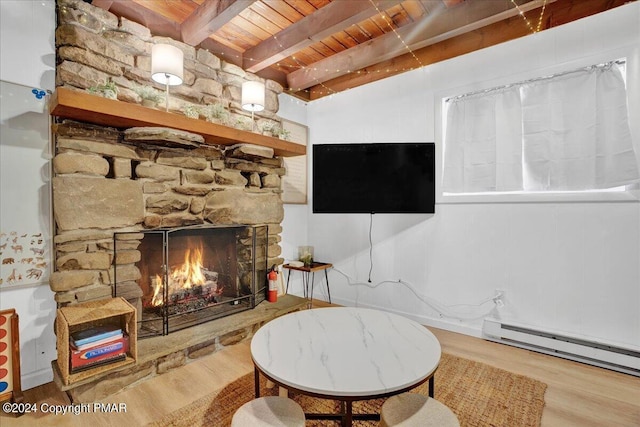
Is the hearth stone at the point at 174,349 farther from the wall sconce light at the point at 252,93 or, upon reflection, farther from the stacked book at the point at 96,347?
the wall sconce light at the point at 252,93

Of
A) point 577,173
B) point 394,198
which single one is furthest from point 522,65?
point 394,198

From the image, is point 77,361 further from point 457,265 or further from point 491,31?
point 491,31

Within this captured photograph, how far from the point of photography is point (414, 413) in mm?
1197

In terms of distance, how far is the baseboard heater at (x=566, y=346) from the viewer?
2102mm

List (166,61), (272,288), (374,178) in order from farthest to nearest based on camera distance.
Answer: (272,288), (374,178), (166,61)

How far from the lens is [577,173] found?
90.4 inches

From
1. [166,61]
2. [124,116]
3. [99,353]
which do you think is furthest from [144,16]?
[99,353]

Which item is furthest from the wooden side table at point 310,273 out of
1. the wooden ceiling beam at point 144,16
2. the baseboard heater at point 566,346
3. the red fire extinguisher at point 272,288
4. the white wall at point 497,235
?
the wooden ceiling beam at point 144,16

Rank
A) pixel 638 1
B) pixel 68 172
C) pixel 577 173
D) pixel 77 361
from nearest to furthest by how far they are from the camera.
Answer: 1. pixel 77 361
2. pixel 68 172
3. pixel 638 1
4. pixel 577 173

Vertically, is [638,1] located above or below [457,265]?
above

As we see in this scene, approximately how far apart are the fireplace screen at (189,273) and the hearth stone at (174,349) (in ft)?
0.42

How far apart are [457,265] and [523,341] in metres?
0.74

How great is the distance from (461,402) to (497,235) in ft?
4.56

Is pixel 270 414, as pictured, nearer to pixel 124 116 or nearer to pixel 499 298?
pixel 124 116
